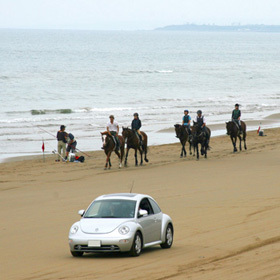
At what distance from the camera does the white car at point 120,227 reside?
12641mm

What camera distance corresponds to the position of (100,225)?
12.9m

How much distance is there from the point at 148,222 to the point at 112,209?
2.51 ft

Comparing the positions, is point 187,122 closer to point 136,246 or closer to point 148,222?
point 148,222

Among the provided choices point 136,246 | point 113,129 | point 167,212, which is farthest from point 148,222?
point 113,129

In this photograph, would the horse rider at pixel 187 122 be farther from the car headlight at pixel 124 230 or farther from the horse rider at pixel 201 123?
the car headlight at pixel 124 230

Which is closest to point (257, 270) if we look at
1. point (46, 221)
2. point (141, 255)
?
point (141, 255)

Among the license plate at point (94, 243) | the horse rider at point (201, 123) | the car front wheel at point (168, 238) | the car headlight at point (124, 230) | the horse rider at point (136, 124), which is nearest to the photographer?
the license plate at point (94, 243)

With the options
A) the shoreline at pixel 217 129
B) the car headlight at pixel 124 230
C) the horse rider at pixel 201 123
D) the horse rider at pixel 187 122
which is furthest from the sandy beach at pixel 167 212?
the horse rider at pixel 187 122

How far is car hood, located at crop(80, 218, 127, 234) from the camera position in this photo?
41.9 ft

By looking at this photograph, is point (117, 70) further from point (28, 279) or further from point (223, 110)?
point (28, 279)

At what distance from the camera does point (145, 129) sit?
4862 centimetres

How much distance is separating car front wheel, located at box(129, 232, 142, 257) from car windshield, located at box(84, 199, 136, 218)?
1.44 feet

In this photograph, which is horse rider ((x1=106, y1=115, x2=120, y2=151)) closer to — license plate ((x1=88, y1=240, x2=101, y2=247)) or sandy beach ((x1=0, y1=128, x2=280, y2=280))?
Answer: sandy beach ((x1=0, y1=128, x2=280, y2=280))

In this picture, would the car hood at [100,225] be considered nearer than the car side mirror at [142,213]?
Yes
